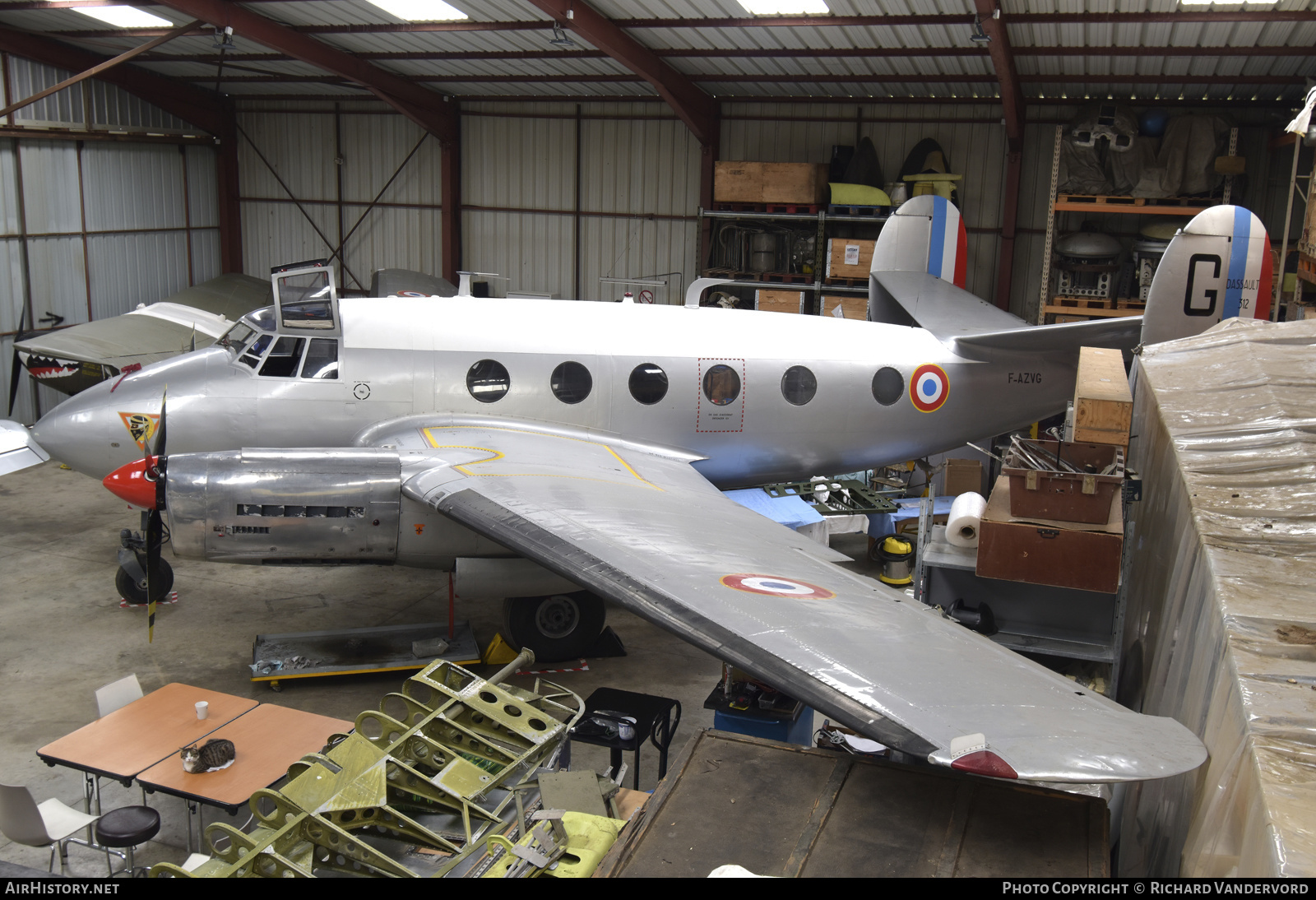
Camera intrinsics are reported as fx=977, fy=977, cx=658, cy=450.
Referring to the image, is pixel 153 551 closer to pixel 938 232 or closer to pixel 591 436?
pixel 591 436

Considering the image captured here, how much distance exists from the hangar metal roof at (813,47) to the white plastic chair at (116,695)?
39.3ft

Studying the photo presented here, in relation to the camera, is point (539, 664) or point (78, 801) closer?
point (78, 801)

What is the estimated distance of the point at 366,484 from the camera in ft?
28.9

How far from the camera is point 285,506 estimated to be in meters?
8.56

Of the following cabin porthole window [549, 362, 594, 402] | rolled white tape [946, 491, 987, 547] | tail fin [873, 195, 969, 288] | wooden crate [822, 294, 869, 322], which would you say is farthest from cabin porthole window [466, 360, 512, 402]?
wooden crate [822, 294, 869, 322]

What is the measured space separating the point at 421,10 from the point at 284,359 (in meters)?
9.81

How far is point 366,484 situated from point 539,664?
2.93m

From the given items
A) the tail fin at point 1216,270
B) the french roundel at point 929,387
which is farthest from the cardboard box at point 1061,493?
the french roundel at point 929,387

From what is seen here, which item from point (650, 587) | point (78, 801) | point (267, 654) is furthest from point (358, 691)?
point (650, 587)

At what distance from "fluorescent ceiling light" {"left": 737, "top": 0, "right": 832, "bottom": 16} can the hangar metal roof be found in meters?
0.16

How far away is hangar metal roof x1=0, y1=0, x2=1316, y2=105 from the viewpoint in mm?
14742

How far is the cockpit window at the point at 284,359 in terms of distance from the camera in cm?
1057

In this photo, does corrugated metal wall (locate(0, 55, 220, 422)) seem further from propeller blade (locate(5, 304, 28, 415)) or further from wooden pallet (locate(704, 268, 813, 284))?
wooden pallet (locate(704, 268, 813, 284))

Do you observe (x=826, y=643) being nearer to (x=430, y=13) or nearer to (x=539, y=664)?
(x=539, y=664)
